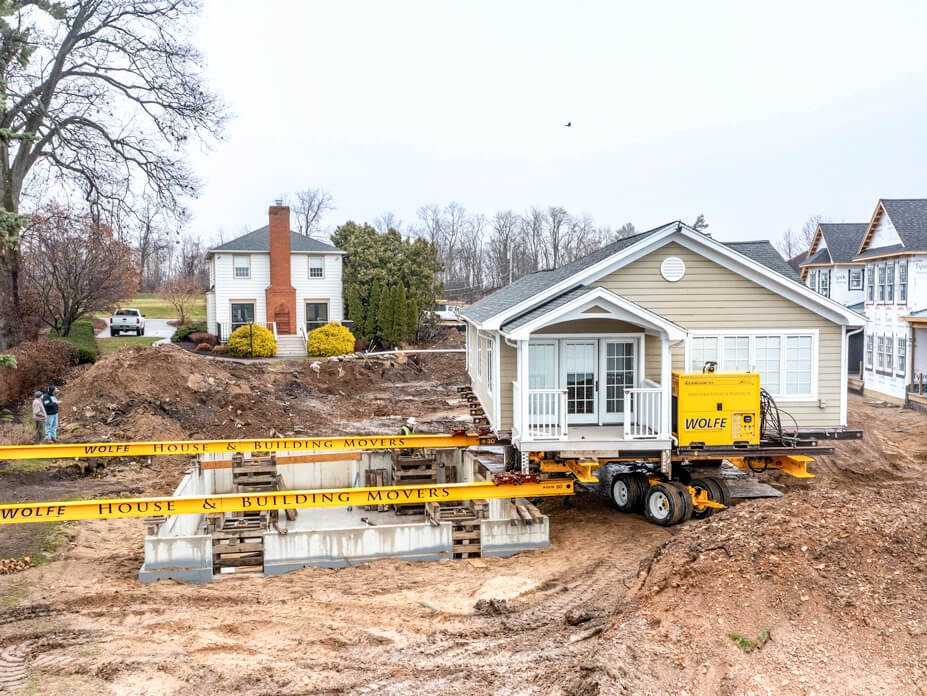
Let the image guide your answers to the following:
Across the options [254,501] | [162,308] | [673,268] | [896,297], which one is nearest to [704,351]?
[673,268]

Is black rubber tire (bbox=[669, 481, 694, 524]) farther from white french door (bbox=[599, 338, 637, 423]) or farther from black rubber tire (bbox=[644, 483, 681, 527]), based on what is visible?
white french door (bbox=[599, 338, 637, 423])

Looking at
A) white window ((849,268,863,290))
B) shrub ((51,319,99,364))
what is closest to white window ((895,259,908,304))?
white window ((849,268,863,290))

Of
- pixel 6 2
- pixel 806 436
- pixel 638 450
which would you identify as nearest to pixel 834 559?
pixel 638 450

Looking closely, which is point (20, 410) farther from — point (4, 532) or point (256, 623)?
point (256, 623)

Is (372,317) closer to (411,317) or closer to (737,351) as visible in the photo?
(411,317)

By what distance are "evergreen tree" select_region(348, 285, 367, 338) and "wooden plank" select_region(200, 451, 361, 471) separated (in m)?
27.2

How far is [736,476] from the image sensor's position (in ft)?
59.1

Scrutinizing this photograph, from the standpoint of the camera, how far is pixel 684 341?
14445 mm

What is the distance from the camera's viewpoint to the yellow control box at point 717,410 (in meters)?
13.7

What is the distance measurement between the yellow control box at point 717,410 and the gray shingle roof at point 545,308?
2.44 m

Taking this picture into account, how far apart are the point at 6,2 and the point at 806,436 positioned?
1896cm

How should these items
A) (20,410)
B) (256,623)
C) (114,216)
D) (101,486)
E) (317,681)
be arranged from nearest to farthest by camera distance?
(317,681), (256,623), (101,486), (20,410), (114,216)

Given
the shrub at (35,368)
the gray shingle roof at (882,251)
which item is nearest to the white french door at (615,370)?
the shrub at (35,368)

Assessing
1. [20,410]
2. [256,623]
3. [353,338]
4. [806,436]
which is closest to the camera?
[256,623]
